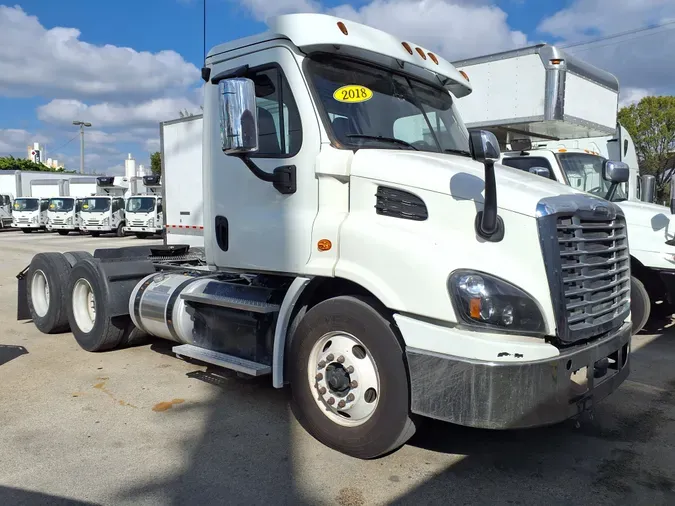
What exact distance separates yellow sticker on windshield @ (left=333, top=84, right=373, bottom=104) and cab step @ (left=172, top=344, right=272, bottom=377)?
205 centimetres

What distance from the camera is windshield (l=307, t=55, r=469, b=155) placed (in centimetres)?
421

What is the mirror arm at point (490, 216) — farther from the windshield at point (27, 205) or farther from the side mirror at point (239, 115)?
the windshield at point (27, 205)

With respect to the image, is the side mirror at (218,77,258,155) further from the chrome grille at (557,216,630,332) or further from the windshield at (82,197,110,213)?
the windshield at (82,197,110,213)

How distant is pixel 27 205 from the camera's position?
33156 millimetres

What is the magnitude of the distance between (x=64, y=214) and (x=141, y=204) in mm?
6335

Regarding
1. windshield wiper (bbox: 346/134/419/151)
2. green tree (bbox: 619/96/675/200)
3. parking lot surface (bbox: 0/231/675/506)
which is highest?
green tree (bbox: 619/96/675/200)

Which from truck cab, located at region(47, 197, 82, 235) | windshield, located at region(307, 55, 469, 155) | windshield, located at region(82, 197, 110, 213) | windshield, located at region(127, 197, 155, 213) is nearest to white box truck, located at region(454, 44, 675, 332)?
windshield, located at region(307, 55, 469, 155)

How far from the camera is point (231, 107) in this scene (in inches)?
154

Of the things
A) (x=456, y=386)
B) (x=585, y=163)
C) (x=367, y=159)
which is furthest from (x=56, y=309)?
(x=585, y=163)

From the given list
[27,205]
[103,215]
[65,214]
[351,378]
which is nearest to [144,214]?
[103,215]

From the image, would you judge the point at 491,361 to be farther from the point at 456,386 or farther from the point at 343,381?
the point at 343,381

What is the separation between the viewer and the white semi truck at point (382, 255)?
132 inches

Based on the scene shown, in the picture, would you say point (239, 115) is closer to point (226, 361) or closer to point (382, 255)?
point (382, 255)

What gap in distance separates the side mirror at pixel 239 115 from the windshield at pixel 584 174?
5.40m
